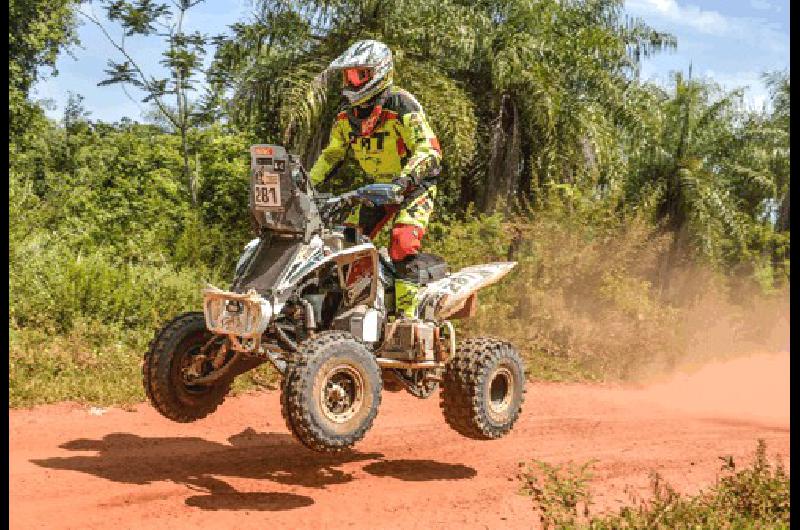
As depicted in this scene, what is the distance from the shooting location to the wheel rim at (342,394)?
6000 mm

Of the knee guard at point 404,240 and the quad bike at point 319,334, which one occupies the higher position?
the knee guard at point 404,240

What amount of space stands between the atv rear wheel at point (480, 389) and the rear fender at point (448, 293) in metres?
0.33

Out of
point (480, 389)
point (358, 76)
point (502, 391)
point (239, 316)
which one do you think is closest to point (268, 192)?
point (239, 316)

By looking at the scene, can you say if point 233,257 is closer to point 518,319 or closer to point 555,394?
point 518,319

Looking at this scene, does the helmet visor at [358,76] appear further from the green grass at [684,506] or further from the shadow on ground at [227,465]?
the green grass at [684,506]

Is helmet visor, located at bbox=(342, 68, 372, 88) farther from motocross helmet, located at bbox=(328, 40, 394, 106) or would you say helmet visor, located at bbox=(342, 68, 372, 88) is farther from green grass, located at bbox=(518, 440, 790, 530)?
green grass, located at bbox=(518, 440, 790, 530)

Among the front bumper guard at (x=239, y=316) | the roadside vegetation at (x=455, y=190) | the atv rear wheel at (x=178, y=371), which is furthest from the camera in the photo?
the roadside vegetation at (x=455, y=190)

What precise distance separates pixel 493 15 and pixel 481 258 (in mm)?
6498

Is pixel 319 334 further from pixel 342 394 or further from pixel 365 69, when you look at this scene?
pixel 365 69

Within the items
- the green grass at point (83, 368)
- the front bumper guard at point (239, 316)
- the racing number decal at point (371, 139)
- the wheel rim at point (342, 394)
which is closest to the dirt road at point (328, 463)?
the green grass at point (83, 368)

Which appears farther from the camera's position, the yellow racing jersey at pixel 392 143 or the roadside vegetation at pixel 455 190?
the roadside vegetation at pixel 455 190

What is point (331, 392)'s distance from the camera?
19.8ft

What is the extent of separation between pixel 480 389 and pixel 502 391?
1.75 feet

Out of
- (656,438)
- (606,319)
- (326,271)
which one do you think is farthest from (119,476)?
(606,319)
